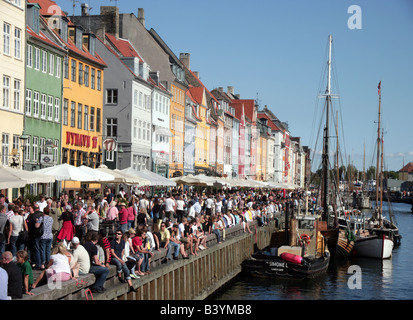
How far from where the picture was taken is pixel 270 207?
56500 mm

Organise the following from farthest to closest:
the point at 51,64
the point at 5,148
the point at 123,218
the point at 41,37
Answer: the point at 51,64, the point at 41,37, the point at 5,148, the point at 123,218

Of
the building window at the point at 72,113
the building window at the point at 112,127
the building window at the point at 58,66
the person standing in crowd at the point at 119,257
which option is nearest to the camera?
the person standing in crowd at the point at 119,257

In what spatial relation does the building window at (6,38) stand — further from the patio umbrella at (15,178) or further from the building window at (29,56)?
the patio umbrella at (15,178)

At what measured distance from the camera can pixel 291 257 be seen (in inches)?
1439

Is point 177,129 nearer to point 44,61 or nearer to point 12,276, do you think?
point 44,61

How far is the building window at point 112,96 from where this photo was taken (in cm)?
6072

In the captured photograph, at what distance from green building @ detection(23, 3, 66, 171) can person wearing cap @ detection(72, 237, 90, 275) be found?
2484 centimetres

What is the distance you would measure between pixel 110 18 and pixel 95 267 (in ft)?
168

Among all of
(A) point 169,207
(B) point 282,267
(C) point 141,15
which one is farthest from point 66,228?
(C) point 141,15

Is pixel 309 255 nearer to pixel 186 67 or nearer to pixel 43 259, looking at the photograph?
pixel 43 259

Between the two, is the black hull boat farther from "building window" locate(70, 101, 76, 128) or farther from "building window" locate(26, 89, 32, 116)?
"building window" locate(70, 101, 76, 128)

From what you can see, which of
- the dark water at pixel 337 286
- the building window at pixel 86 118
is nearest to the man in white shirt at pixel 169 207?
the dark water at pixel 337 286

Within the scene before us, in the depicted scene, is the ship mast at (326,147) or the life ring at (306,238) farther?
the ship mast at (326,147)

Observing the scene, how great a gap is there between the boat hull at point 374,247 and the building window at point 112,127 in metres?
22.2
